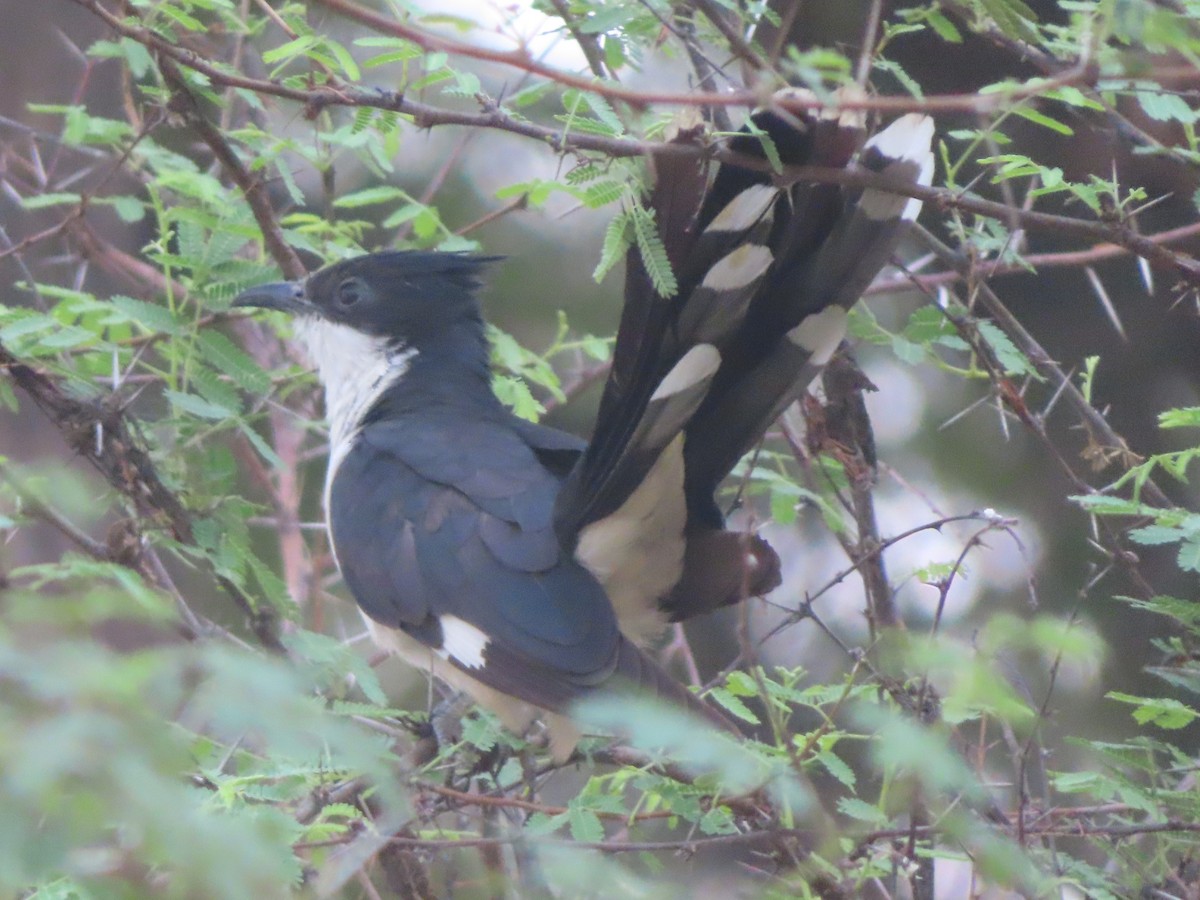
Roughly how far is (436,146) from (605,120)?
15.8 ft

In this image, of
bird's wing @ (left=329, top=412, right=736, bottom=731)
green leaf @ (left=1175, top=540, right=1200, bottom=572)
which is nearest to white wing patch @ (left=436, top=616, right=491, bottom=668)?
bird's wing @ (left=329, top=412, right=736, bottom=731)

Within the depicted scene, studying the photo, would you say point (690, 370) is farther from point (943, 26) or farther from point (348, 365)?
point (348, 365)

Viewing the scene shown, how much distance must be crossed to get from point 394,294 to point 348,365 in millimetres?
246

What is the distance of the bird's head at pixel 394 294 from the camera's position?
12.4 feet

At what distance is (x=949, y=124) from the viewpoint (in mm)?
4230

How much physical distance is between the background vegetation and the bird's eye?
151 mm

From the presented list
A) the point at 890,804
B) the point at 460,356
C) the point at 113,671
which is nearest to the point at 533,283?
the point at 460,356

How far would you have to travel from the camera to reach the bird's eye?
3832 mm

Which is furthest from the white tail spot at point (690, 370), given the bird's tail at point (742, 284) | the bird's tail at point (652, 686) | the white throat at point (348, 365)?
the white throat at point (348, 365)

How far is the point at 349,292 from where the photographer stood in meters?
3.85

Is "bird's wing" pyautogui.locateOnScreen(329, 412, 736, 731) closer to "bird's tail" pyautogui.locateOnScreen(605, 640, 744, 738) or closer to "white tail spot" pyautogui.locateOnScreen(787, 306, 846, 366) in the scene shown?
"bird's tail" pyautogui.locateOnScreen(605, 640, 744, 738)

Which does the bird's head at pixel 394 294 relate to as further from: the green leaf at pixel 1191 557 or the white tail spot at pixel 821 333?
the green leaf at pixel 1191 557

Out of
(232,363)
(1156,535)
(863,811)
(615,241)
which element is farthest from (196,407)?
(1156,535)

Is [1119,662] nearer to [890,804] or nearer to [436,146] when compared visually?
[890,804]
